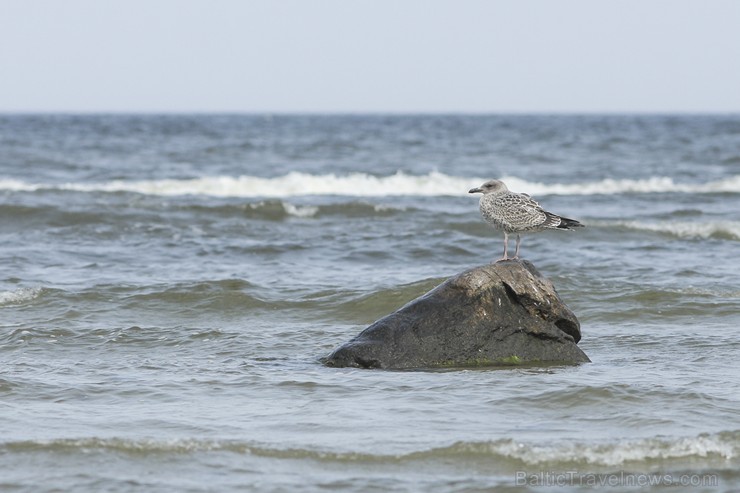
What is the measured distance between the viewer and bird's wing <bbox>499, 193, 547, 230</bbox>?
806 cm

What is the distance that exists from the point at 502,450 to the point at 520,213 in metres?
2.81

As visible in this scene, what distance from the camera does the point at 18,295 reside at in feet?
33.8

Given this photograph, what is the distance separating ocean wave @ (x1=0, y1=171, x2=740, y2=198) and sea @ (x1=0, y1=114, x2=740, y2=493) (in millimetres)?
783

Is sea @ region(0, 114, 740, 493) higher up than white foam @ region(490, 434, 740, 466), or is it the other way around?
white foam @ region(490, 434, 740, 466)

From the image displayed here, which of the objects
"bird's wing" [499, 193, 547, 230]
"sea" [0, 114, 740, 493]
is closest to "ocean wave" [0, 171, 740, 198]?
"sea" [0, 114, 740, 493]

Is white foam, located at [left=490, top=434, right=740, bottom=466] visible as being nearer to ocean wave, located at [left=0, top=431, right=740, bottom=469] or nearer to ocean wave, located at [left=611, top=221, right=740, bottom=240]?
ocean wave, located at [left=0, top=431, right=740, bottom=469]

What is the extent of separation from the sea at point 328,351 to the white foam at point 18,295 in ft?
0.11

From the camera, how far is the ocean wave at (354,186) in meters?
22.8

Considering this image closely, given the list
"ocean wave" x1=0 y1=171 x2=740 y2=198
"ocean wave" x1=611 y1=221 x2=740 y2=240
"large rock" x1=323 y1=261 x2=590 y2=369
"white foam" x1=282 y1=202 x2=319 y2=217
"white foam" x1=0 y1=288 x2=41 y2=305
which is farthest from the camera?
"ocean wave" x1=0 y1=171 x2=740 y2=198

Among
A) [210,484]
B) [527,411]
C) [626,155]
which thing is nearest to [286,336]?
[527,411]

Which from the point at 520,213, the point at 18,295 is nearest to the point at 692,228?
the point at 520,213

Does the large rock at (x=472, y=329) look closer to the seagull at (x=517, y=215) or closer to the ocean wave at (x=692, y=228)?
the seagull at (x=517, y=215)

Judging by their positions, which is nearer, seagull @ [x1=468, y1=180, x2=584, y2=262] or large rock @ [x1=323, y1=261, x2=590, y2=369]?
large rock @ [x1=323, y1=261, x2=590, y2=369]

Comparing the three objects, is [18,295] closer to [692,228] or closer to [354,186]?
[692,228]
